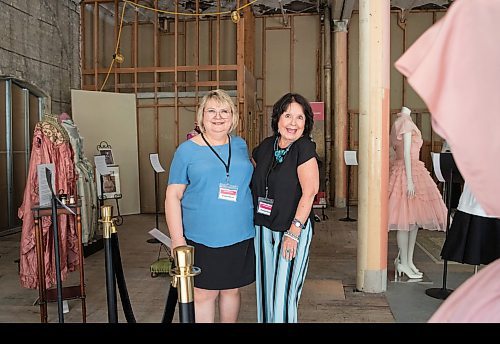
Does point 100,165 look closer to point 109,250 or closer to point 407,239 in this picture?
point 407,239

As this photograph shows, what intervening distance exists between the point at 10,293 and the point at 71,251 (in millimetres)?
797

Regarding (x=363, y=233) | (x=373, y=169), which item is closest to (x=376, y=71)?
(x=373, y=169)

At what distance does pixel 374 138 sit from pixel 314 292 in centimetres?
138

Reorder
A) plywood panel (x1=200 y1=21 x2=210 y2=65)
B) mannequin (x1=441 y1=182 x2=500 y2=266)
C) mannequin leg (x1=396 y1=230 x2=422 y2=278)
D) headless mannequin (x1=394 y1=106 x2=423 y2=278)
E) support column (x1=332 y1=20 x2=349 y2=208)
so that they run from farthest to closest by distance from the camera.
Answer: plywood panel (x1=200 y1=21 x2=210 y2=65), support column (x1=332 y1=20 x2=349 y2=208), mannequin leg (x1=396 y1=230 x2=422 y2=278), headless mannequin (x1=394 y1=106 x2=423 y2=278), mannequin (x1=441 y1=182 x2=500 y2=266)

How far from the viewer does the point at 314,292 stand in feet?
13.6

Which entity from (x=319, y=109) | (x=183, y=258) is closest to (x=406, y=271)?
(x=183, y=258)

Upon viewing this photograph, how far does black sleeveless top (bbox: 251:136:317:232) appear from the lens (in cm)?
230

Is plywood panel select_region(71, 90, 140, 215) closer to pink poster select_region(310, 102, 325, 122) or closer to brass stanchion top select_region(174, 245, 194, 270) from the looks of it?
pink poster select_region(310, 102, 325, 122)

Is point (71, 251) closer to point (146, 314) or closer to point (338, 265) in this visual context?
point (146, 314)

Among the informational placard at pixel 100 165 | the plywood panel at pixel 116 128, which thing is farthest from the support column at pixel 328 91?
the informational placard at pixel 100 165

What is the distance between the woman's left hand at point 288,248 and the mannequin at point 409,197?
234 cm

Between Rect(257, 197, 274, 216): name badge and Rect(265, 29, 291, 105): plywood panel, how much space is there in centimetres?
836

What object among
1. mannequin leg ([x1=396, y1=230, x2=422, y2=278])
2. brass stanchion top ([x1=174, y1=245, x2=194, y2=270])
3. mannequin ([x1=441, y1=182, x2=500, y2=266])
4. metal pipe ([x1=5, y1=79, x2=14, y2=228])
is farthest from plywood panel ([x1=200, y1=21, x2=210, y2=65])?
brass stanchion top ([x1=174, y1=245, x2=194, y2=270])

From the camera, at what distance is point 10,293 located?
419 cm
